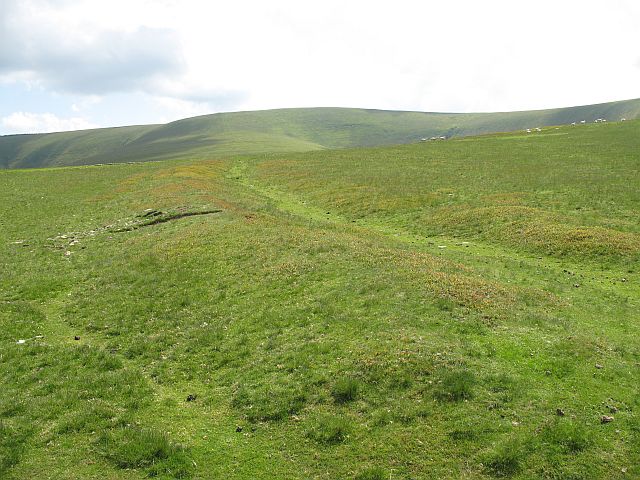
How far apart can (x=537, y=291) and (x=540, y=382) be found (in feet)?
33.3

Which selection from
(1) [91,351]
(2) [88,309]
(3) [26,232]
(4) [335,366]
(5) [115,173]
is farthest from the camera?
(5) [115,173]

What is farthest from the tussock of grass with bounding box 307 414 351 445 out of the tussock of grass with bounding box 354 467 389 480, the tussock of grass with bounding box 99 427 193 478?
the tussock of grass with bounding box 99 427 193 478

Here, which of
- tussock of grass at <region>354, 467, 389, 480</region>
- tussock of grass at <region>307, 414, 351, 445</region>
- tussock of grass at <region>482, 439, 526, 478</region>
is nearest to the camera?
tussock of grass at <region>482, 439, 526, 478</region>

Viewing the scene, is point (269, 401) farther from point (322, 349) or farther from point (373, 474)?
point (373, 474)

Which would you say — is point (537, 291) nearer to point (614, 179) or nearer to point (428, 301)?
point (428, 301)

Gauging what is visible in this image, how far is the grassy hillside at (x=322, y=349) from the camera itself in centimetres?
1348

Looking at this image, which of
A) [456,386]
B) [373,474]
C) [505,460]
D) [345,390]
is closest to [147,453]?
[345,390]

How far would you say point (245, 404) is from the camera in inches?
641

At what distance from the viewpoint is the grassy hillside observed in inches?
531

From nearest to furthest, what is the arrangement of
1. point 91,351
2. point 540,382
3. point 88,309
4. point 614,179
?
point 540,382 → point 91,351 → point 88,309 → point 614,179

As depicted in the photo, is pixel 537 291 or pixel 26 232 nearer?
pixel 537 291

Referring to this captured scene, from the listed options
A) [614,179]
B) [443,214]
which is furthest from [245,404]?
[614,179]

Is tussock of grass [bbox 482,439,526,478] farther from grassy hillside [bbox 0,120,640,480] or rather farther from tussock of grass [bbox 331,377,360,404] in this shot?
tussock of grass [bbox 331,377,360,404]

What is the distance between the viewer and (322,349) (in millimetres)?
18688
